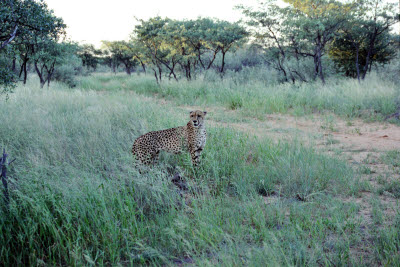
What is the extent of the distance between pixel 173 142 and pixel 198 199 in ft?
4.83

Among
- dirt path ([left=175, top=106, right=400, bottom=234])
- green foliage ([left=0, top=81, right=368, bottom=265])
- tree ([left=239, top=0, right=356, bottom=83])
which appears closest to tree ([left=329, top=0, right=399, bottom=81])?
tree ([left=239, top=0, right=356, bottom=83])

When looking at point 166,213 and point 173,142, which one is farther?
point 173,142

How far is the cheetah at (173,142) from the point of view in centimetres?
400

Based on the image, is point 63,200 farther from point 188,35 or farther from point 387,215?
point 188,35

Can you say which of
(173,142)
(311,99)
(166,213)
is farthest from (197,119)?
(311,99)

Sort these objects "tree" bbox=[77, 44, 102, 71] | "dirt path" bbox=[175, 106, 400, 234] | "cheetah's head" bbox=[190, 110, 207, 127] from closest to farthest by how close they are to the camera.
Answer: "dirt path" bbox=[175, 106, 400, 234] < "cheetah's head" bbox=[190, 110, 207, 127] < "tree" bbox=[77, 44, 102, 71]

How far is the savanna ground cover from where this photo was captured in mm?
2182

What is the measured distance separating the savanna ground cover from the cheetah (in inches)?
8.5

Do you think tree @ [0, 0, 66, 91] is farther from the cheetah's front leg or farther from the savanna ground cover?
the cheetah's front leg

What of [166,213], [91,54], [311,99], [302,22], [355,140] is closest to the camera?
[166,213]

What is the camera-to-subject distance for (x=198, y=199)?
2840 mm

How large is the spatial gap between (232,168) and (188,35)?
1288cm

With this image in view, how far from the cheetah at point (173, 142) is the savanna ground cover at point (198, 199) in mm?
217

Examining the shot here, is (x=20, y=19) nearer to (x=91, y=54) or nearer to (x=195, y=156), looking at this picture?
(x=195, y=156)
